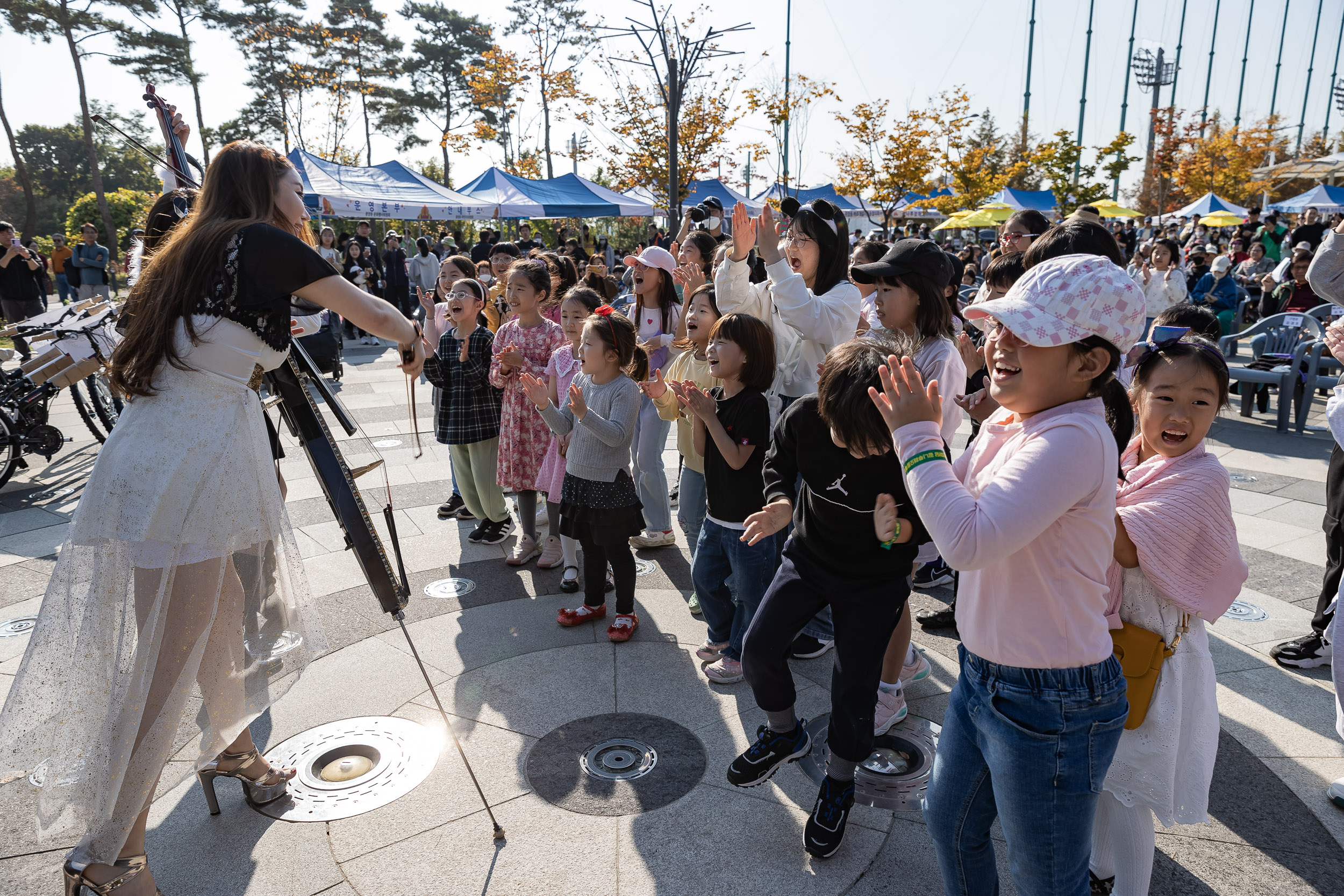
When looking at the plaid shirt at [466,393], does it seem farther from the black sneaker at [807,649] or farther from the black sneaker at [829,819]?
→ the black sneaker at [829,819]

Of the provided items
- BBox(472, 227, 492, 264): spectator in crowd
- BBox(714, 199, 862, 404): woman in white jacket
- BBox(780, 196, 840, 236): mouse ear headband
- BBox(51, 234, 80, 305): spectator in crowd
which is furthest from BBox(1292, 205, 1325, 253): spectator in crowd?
BBox(51, 234, 80, 305): spectator in crowd

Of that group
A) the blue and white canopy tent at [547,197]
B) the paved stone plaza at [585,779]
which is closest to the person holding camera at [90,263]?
the blue and white canopy tent at [547,197]

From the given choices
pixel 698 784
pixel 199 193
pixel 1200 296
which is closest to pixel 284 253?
pixel 199 193

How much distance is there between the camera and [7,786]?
2840mm

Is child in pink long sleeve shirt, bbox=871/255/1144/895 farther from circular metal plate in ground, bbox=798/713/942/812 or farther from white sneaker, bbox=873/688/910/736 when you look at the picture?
white sneaker, bbox=873/688/910/736

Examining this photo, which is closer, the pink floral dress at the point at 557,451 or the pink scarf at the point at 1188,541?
the pink scarf at the point at 1188,541

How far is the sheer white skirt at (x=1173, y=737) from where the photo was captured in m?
1.98

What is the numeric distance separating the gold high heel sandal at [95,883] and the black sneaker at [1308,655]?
15.1ft

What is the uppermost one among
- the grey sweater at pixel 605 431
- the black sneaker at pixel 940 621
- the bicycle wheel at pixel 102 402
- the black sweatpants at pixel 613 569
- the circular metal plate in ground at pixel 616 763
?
the grey sweater at pixel 605 431

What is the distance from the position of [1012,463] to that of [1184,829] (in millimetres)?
1921

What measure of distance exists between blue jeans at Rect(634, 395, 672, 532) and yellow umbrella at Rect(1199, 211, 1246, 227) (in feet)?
93.4

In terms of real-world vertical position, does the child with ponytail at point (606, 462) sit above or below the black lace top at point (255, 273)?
below

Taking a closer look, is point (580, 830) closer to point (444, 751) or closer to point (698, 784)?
point (698, 784)

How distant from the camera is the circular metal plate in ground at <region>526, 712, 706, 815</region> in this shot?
2.74 meters
